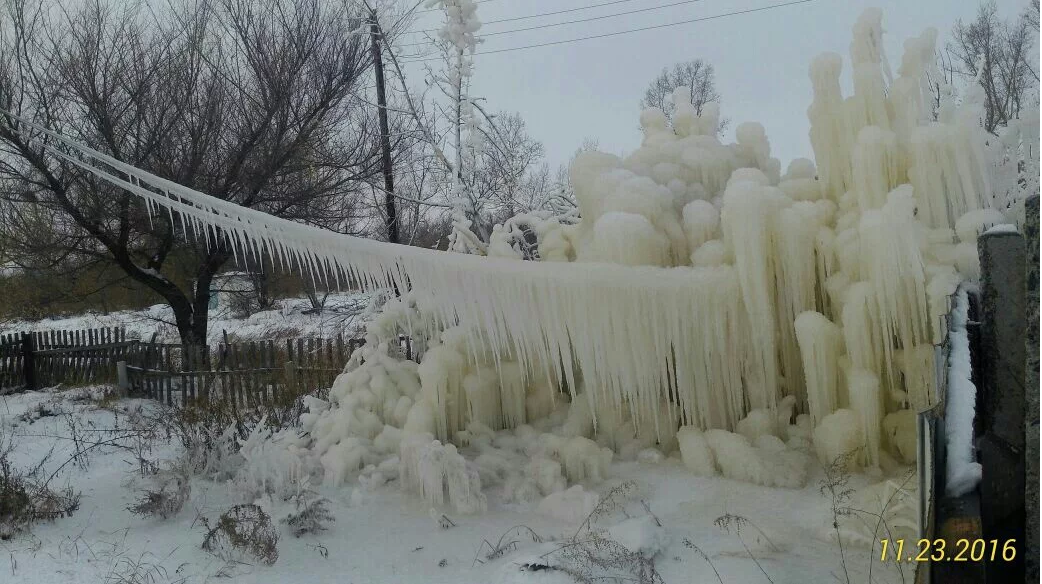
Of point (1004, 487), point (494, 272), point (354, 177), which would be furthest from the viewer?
point (354, 177)

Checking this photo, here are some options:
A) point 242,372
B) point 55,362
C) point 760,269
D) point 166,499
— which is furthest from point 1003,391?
point 55,362

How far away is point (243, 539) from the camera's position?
4273 millimetres

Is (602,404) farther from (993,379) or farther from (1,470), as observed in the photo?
(1,470)

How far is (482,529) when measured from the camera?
14.7 feet

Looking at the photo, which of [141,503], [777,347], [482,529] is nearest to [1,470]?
[141,503]

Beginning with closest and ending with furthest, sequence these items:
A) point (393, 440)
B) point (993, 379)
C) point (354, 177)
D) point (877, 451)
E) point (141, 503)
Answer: point (993, 379), point (877, 451), point (141, 503), point (393, 440), point (354, 177)

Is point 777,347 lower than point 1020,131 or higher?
lower

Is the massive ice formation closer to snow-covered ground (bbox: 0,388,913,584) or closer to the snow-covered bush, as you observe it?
snow-covered ground (bbox: 0,388,913,584)

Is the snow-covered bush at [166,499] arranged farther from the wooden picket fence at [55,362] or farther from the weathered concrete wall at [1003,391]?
the wooden picket fence at [55,362]

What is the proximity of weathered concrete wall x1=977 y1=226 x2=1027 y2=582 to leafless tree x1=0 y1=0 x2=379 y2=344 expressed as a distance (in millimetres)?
11828

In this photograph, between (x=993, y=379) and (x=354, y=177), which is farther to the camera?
(x=354, y=177)

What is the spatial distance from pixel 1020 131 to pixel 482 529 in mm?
4604

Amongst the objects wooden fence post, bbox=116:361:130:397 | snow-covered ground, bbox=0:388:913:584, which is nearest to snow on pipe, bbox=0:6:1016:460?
snow-covered ground, bbox=0:388:913:584

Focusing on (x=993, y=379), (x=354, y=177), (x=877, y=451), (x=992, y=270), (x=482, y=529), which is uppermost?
(x=354, y=177)
